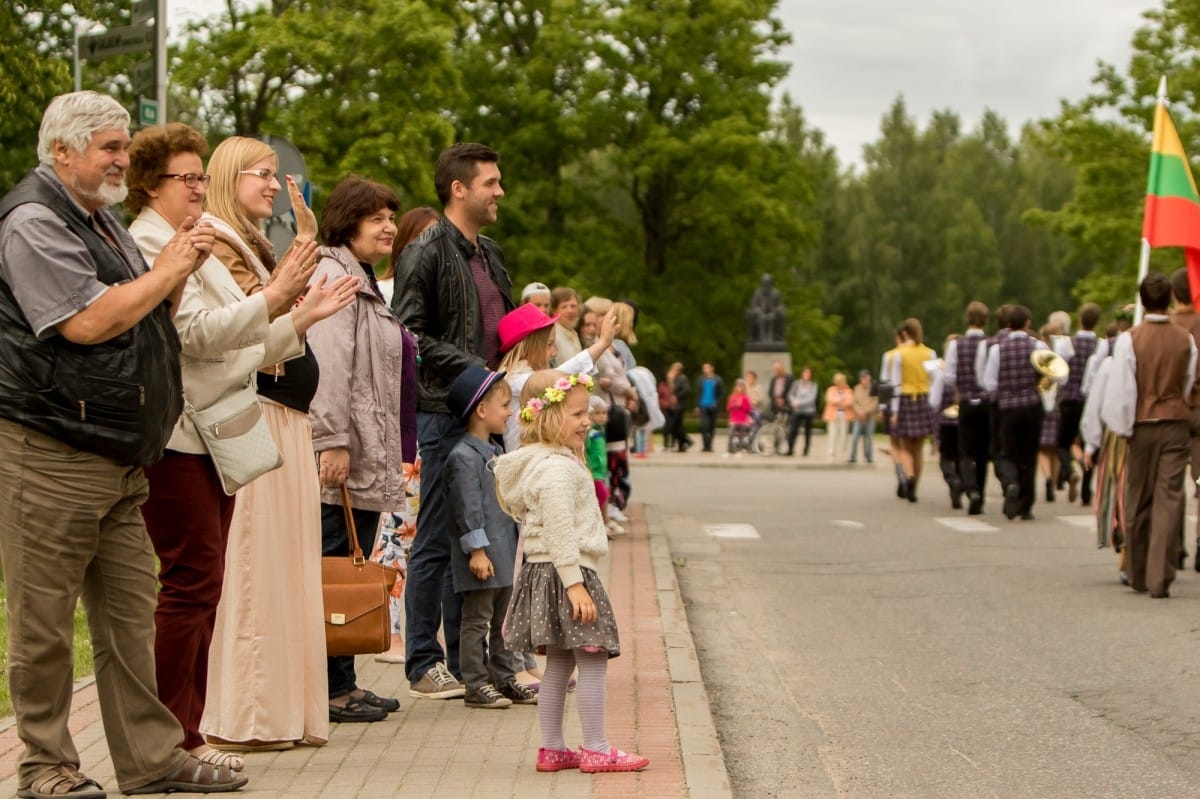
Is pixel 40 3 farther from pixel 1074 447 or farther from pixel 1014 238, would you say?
pixel 1014 238

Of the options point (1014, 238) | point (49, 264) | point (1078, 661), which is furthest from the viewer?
point (1014, 238)

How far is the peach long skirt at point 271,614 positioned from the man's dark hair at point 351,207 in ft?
3.52

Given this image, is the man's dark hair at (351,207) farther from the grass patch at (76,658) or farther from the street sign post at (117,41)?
the street sign post at (117,41)

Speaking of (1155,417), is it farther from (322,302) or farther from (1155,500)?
(322,302)

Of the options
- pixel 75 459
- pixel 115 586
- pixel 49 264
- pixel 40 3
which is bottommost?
pixel 115 586

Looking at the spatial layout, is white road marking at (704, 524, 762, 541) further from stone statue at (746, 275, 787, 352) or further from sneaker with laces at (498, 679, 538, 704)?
stone statue at (746, 275, 787, 352)

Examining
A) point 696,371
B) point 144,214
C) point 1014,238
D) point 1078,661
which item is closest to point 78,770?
point 144,214

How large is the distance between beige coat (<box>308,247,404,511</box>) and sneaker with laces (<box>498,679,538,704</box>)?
3.43 ft

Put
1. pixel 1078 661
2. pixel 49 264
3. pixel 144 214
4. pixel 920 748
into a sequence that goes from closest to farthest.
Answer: pixel 49 264 → pixel 144 214 → pixel 920 748 → pixel 1078 661

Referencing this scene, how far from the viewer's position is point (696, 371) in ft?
196

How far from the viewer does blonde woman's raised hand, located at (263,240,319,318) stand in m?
5.77

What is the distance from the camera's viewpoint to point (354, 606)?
696 centimetres

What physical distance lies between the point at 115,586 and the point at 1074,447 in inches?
736

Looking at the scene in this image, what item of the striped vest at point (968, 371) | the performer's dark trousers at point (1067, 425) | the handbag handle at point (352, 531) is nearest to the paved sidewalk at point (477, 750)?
the handbag handle at point (352, 531)
